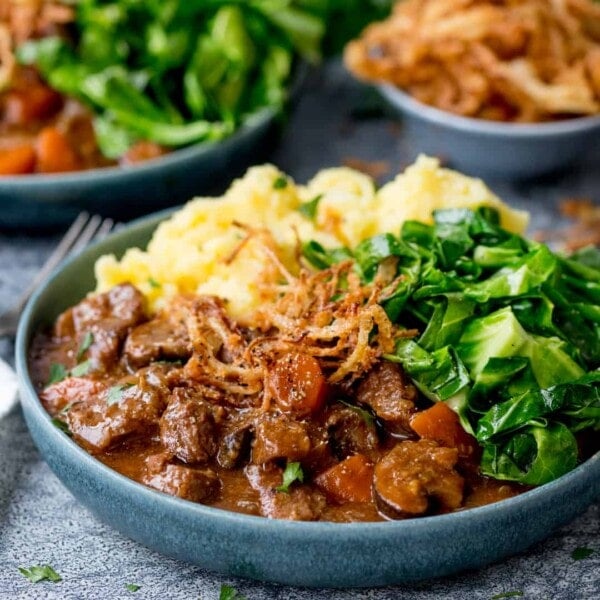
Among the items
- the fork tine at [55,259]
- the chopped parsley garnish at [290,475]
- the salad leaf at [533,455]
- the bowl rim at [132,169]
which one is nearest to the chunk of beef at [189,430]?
the chopped parsley garnish at [290,475]

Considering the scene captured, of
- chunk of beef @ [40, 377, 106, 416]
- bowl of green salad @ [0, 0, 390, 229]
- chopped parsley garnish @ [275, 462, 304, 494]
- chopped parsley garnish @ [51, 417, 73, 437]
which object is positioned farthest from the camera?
bowl of green salad @ [0, 0, 390, 229]

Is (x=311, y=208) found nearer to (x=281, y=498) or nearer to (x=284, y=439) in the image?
(x=284, y=439)

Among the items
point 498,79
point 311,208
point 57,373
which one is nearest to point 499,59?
point 498,79

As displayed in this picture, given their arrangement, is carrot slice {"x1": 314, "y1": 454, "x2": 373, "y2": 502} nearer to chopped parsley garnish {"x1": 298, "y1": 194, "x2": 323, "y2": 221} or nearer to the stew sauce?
the stew sauce

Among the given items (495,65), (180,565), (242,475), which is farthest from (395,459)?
(495,65)

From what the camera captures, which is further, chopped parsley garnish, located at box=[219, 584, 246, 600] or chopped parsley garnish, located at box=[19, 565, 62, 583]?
chopped parsley garnish, located at box=[19, 565, 62, 583]

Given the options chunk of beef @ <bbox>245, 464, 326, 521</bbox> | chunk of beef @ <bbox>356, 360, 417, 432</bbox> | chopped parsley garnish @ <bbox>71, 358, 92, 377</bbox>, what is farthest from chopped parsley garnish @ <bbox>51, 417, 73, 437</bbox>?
chunk of beef @ <bbox>356, 360, 417, 432</bbox>

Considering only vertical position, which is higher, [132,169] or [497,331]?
[497,331]

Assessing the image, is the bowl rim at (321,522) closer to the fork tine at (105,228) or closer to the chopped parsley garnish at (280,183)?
the chopped parsley garnish at (280,183)
